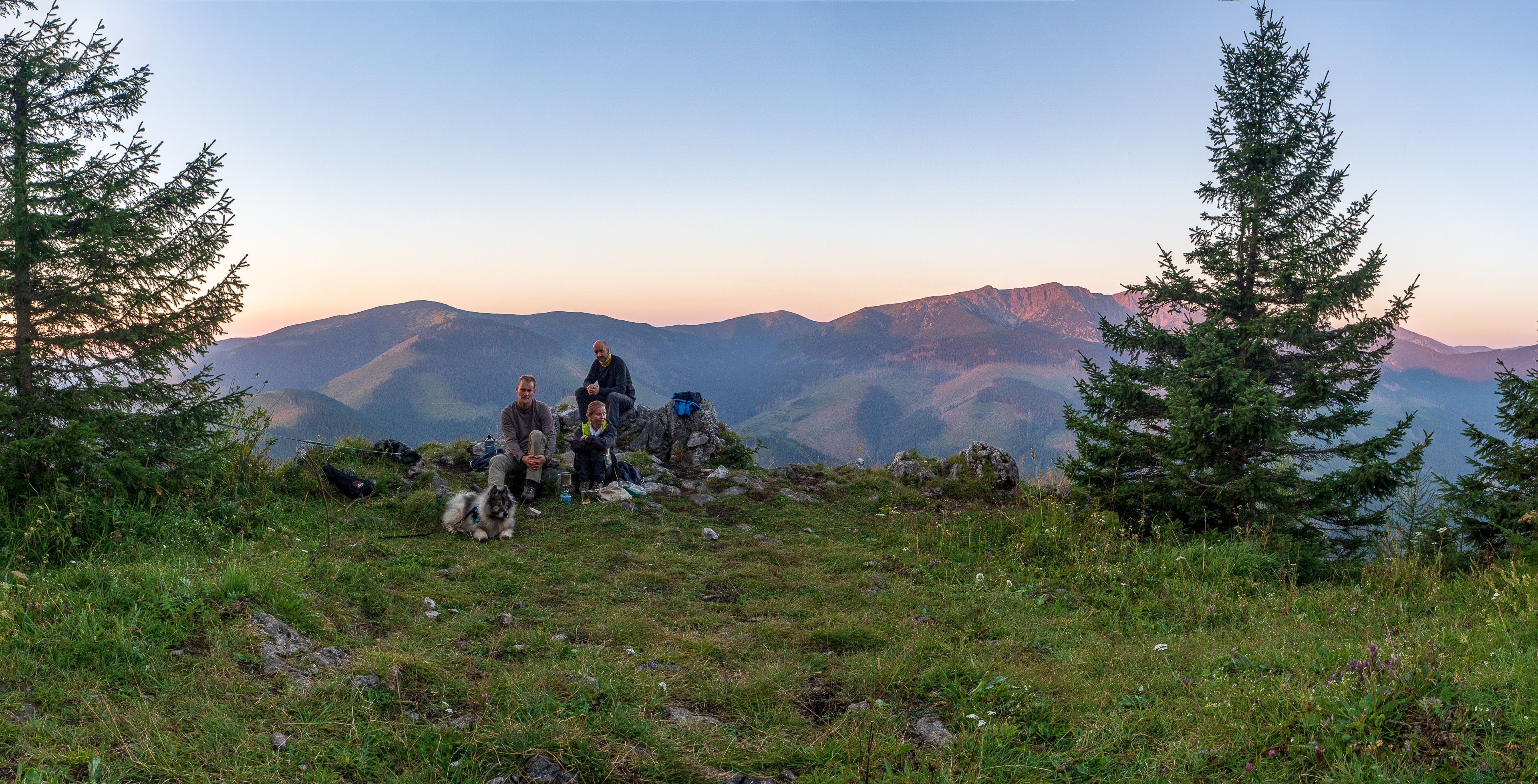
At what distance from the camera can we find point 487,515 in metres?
8.90

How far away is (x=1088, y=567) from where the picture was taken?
7.48 meters

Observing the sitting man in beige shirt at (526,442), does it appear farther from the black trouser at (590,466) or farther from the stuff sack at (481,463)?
the stuff sack at (481,463)

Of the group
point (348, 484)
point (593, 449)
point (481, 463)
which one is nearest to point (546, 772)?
point (593, 449)

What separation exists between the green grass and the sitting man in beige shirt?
2.57 metres

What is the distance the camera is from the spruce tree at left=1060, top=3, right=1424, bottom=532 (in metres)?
9.82

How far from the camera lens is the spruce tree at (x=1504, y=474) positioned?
24.4 ft

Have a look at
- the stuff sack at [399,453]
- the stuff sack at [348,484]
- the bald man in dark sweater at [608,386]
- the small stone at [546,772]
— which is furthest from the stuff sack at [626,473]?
the small stone at [546,772]

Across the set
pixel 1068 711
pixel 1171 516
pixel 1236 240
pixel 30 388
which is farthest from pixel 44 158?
pixel 1236 240

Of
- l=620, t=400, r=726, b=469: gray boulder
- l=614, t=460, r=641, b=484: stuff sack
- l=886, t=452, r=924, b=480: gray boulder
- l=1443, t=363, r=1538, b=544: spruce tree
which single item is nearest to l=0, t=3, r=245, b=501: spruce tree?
l=614, t=460, r=641, b=484: stuff sack

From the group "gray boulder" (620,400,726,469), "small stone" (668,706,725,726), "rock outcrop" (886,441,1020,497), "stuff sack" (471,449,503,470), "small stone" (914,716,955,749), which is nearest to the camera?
"small stone" (914,716,955,749)

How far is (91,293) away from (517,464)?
213 inches

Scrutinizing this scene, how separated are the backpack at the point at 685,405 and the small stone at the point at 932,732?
12.4 metres

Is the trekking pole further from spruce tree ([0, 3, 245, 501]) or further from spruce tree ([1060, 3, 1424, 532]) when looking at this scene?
spruce tree ([1060, 3, 1424, 532])

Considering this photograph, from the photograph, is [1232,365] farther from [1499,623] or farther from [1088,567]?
[1499,623]
